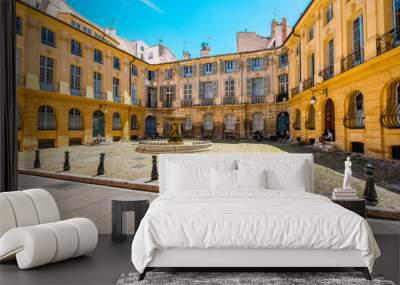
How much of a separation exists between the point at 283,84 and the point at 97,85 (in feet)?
9.25

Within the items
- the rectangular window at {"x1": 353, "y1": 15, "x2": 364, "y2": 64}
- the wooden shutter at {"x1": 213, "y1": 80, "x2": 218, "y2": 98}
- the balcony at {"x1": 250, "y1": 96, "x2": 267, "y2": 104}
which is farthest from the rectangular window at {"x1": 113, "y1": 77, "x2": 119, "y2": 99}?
the rectangular window at {"x1": 353, "y1": 15, "x2": 364, "y2": 64}

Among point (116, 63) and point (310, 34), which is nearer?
point (310, 34)

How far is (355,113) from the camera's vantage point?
3.77 metres

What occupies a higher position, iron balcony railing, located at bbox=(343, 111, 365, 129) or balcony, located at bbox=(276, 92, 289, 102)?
balcony, located at bbox=(276, 92, 289, 102)

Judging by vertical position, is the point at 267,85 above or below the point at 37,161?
above

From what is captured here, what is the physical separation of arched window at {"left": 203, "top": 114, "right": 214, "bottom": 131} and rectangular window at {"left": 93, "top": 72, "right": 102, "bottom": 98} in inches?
66.1

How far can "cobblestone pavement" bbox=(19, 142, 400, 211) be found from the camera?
151 inches

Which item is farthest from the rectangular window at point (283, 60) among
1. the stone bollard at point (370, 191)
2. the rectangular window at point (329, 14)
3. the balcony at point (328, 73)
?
the stone bollard at point (370, 191)

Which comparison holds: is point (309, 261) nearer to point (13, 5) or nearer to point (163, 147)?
point (163, 147)

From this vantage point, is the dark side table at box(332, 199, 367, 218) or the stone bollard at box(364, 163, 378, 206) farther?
the stone bollard at box(364, 163, 378, 206)

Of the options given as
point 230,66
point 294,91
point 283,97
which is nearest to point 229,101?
point 230,66

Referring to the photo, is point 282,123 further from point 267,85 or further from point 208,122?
point 208,122

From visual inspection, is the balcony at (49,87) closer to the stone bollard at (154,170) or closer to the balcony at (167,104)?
the balcony at (167,104)

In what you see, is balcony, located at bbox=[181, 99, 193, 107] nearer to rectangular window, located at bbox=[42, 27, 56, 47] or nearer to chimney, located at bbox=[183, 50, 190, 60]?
chimney, located at bbox=[183, 50, 190, 60]
